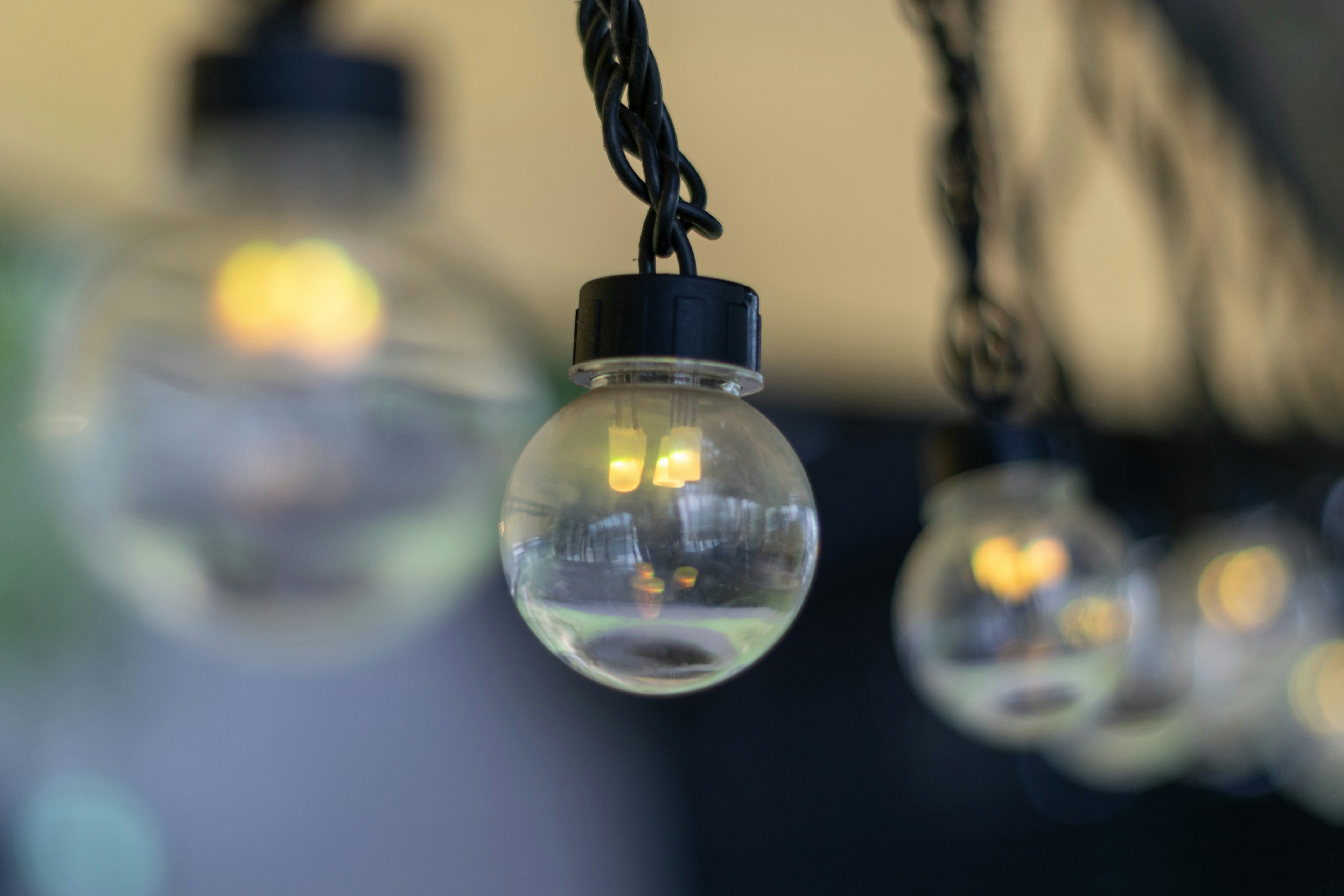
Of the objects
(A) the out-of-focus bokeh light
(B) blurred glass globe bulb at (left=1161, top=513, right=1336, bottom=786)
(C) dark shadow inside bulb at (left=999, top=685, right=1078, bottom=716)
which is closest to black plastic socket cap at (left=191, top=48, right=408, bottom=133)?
(C) dark shadow inside bulb at (left=999, top=685, right=1078, bottom=716)

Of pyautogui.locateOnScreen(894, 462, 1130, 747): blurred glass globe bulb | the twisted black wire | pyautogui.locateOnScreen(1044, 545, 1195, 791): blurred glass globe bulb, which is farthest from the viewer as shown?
pyautogui.locateOnScreen(1044, 545, 1195, 791): blurred glass globe bulb

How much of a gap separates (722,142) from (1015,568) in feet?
3.77

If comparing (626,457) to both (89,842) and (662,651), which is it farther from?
(89,842)

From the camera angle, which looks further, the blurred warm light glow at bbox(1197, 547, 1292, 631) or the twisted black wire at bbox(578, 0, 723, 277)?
the blurred warm light glow at bbox(1197, 547, 1292, 631)

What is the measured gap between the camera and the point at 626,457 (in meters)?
0.26

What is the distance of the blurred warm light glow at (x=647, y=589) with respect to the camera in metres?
0.25

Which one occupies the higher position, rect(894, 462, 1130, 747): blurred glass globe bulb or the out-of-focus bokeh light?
rect(894, 462, 1130, 747): blurred glass globe bulb

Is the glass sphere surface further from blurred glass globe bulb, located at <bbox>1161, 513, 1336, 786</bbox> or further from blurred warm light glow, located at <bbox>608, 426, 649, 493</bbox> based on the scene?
A: blurred glass globe bulb, located at <bbox>1161, 513, 1336, 786</bbox>

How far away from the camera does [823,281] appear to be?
179cm

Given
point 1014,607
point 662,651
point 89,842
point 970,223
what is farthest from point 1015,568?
point 89,842

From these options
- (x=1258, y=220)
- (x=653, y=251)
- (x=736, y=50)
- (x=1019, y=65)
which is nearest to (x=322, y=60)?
(x=653, y=251)

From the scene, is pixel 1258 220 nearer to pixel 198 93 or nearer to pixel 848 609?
pixel 848 609

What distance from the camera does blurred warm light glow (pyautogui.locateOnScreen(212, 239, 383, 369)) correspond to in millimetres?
429

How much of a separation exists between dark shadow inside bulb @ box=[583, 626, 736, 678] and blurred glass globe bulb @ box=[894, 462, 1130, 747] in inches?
11.4
